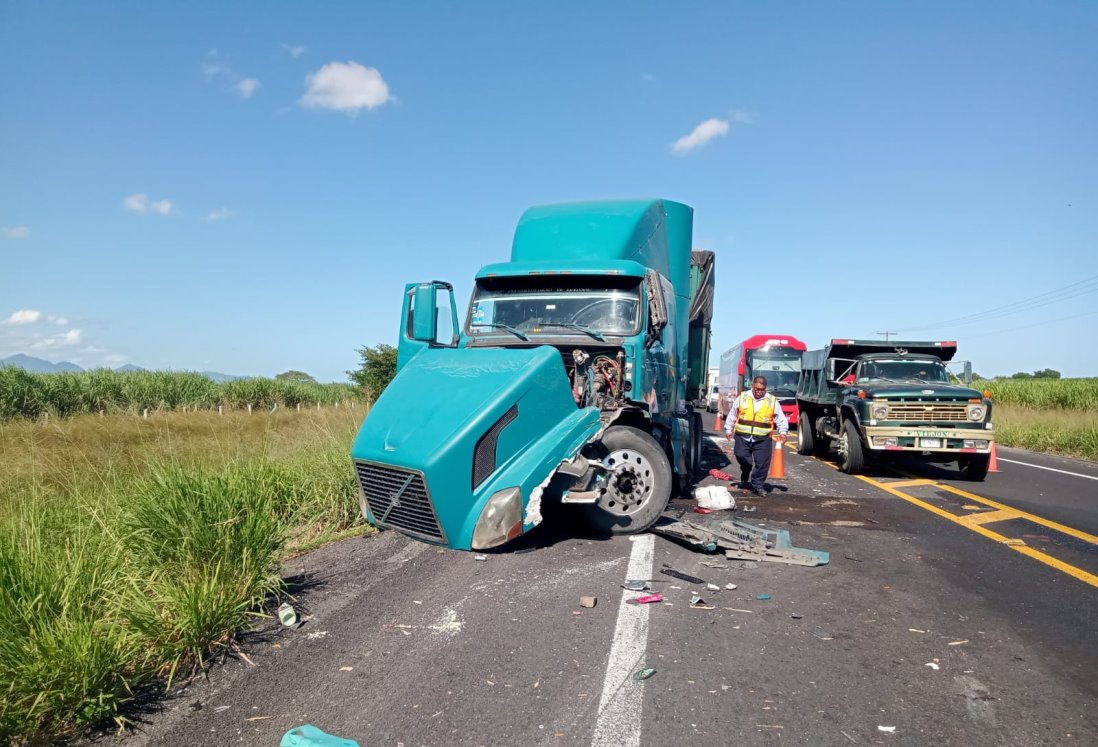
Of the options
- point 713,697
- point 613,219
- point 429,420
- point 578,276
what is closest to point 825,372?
point 613,219

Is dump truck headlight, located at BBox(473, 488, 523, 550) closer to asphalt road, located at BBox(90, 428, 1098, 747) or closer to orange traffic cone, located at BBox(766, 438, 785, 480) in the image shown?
asphalt road, located at BBox(90, 428, 1098, 747)

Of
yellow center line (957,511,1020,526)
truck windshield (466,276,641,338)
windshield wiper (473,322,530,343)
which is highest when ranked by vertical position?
truck windshield (466,276,641,338)

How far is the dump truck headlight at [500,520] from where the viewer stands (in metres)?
5.13

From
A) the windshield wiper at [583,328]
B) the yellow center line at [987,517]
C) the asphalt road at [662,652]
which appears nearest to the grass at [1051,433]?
the yellow center line at [987,517]

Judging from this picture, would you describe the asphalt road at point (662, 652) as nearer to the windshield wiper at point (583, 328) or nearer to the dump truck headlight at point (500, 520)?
the dump truck headlight at point (500, 520)

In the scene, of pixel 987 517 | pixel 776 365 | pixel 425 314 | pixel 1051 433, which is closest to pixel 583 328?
pixel 425 314

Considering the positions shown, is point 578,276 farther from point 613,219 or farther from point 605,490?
point 605,490

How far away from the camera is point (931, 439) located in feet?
35.3

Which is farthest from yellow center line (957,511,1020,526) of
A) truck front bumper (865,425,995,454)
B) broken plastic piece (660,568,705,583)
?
broken plastic piece (660,568,705,583)

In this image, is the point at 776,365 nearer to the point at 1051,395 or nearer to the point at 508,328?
the point at 1051,395

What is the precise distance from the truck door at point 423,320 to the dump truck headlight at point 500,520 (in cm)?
231

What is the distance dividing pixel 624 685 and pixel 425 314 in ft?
14.9

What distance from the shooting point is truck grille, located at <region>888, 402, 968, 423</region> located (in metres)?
10.8

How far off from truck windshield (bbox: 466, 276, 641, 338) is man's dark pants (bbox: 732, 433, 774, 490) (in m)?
3.40
